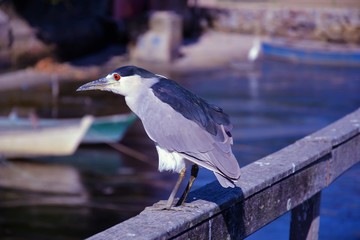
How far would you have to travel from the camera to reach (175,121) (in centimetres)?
336

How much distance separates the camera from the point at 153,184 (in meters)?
10.9

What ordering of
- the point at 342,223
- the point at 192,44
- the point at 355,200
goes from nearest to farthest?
the point at 342,223 → the point at 355,200 → the point at 192,44

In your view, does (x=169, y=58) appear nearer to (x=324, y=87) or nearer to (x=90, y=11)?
(x=90, y=11)

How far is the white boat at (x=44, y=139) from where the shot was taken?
39.4ft

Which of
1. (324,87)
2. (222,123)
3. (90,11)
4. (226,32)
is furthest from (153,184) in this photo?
(226,32)

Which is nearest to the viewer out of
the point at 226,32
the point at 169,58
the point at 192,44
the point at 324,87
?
the point at 324,87

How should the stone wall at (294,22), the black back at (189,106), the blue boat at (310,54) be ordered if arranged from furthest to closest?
1. the stone wall at (294,22)
2. the blue boat at (310,54)
3. the black back at (189,106)

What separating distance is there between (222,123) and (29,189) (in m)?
7.81

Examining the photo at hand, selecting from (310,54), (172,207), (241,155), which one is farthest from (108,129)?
(310,54)

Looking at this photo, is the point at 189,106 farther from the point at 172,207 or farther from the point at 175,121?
the point at 172,207

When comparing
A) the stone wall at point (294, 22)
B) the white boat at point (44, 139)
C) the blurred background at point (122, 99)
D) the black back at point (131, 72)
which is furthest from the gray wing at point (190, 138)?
the stone wall at point (294, 22)

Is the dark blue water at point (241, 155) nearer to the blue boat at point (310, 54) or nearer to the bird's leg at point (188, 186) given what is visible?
the blue boat at point (310, 54)

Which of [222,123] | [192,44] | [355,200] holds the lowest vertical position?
[192,44]

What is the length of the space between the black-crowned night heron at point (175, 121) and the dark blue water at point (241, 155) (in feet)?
11.5
